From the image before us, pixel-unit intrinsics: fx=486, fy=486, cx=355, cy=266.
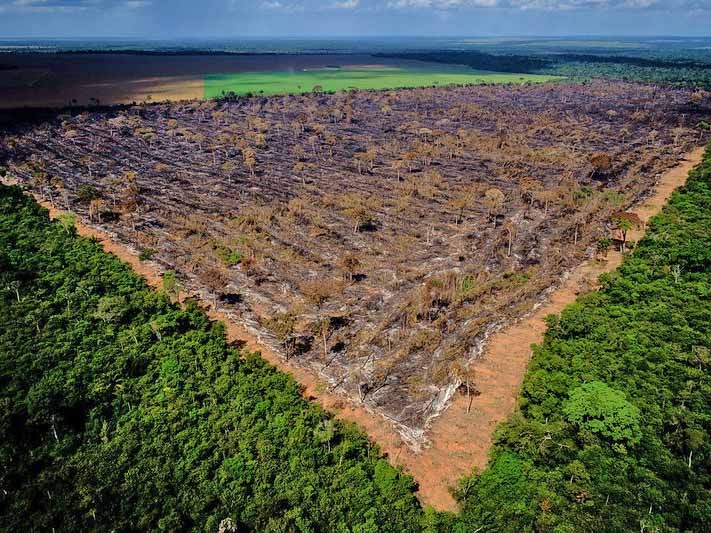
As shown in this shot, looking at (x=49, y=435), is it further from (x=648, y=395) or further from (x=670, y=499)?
(x=648, y=395)

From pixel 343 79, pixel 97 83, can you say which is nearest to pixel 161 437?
pixel 97 83

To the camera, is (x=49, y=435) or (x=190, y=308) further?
(x=190, y=308)

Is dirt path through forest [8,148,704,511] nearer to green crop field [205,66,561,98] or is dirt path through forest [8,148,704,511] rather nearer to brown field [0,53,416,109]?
brown field [0,53,416,109]

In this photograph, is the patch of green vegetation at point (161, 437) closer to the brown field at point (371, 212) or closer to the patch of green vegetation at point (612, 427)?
the brown field at point (371, 212)

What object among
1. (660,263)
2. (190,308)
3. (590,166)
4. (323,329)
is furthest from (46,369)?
(590,166)

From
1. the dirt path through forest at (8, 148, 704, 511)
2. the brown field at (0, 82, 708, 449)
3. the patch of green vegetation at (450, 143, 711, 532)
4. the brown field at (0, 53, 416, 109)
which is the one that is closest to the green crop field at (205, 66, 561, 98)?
the brown field at (0, 53, 416, 109)
